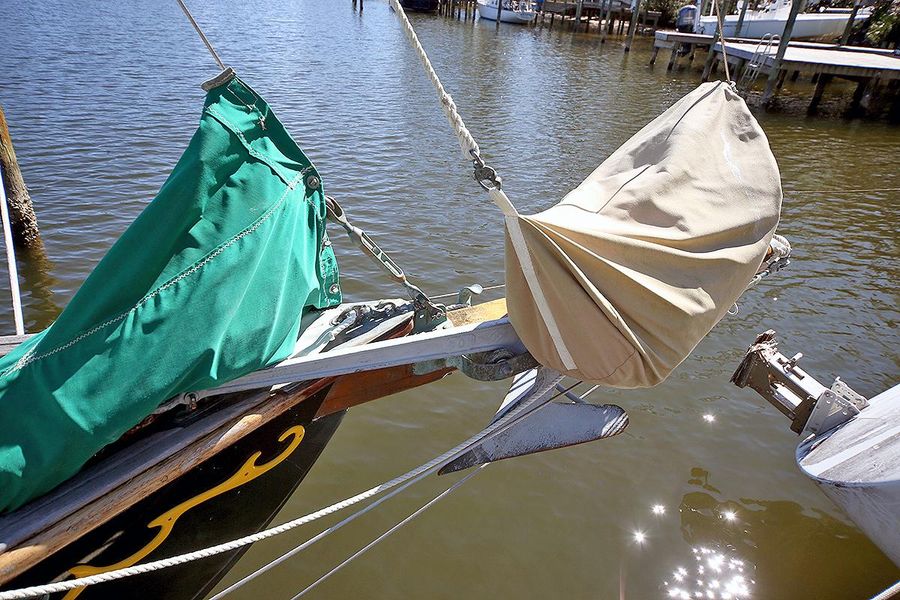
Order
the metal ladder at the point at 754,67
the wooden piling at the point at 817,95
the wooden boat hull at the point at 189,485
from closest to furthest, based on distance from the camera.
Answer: the wooden boat hull at the point at 189,485 < the wooden piling at the point at 817,95 < the metal ladder at the point at 754,67

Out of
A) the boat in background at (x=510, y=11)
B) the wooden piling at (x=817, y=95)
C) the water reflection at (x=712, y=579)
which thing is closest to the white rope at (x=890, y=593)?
the water reflection at (x=712, y=579)

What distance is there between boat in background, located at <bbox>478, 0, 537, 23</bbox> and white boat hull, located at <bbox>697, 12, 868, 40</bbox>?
54.7 ft

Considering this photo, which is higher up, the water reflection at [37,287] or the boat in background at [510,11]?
the boat in background at [510,11]

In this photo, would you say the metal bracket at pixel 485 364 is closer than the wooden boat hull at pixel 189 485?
No

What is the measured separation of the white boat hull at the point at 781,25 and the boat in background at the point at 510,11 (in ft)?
54.7

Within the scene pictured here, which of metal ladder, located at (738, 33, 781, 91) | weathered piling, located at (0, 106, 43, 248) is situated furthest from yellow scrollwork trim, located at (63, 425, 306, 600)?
metal ladder, located at (738, 33, 781, 91)

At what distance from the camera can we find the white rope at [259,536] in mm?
1869

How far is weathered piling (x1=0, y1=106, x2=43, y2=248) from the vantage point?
284 inches

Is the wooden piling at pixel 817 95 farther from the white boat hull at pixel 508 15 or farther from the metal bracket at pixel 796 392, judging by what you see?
the white boat hull at pixel 508 15

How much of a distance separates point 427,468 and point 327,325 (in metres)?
0.92

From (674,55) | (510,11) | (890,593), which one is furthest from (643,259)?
(510,11)

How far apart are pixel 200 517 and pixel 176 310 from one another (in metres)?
0.96

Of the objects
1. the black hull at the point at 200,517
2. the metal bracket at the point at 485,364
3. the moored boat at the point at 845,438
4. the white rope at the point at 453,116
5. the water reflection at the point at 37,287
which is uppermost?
the white rope at the point at 453,116

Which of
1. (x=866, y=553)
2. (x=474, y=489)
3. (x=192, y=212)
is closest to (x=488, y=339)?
(x=192, y=212)
